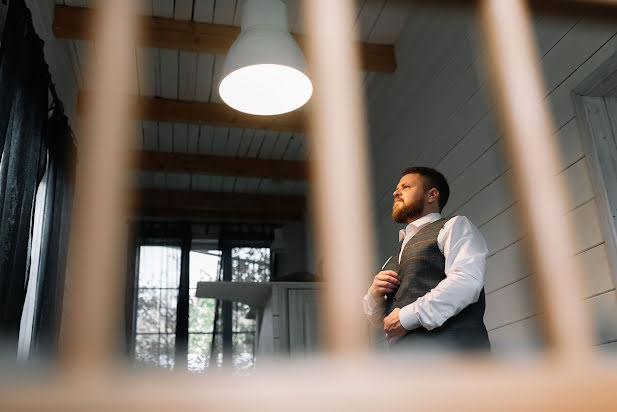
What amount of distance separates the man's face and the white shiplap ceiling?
3.71 ft

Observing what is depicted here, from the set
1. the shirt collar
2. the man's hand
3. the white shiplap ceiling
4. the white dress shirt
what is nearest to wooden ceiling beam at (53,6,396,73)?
the white shiplap ceiling

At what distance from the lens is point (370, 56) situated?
4.06 meters

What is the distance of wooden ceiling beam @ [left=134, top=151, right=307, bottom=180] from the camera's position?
5.48 meters

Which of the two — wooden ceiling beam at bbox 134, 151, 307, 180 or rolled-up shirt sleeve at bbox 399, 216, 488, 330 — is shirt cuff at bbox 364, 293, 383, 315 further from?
wooden ceiling beam at bbox 134, 151, 307, 180

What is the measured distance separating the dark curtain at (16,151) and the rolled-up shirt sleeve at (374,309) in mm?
1347

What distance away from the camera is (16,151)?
8.20 ft

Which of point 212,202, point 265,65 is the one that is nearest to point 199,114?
point 212,202

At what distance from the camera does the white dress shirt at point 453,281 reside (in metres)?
1.74

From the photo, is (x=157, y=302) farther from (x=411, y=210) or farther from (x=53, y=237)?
(x=411, y=210)

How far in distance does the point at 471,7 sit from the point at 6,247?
2.16 m

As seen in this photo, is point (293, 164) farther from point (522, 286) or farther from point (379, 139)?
point (522, 286)

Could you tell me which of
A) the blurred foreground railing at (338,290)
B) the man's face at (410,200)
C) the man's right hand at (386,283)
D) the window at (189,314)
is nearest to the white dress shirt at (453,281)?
the man's right hand at (386,283)

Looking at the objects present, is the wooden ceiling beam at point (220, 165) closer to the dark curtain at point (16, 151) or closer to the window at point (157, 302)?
the window at point (157, 302)

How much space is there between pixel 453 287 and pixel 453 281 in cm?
2
